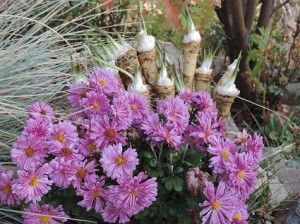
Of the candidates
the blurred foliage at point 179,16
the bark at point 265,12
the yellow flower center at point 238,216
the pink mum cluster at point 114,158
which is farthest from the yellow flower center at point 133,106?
the bark at point 265,12

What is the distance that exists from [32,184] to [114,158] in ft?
0.73

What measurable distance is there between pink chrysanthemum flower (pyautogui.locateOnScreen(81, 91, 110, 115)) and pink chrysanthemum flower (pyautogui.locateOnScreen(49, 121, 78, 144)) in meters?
0.10

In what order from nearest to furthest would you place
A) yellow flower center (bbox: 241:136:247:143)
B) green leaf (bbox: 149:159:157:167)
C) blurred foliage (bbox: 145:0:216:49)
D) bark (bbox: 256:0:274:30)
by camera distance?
green leaf (bbox: 149:159:157:167) → yellow flower center (bbox: 241:136:247:143) → blurred foliage (bbox: 145:0:216:49) → bark (bbox: 256:0:274:30)

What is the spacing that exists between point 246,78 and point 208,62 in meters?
1.36

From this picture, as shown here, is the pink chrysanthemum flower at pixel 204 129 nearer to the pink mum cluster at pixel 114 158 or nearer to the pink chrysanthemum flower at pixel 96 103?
the pink mum cluster at pixel 114 158

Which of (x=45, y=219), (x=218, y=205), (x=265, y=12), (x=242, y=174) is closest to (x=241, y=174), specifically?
(x=242, y=174)

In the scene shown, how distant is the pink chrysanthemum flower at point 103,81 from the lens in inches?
65.0

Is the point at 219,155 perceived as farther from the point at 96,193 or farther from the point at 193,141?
the point at 96,193

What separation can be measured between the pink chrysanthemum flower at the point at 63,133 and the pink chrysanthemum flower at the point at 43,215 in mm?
181

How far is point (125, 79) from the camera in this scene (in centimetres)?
204

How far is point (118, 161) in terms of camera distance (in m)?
1.45

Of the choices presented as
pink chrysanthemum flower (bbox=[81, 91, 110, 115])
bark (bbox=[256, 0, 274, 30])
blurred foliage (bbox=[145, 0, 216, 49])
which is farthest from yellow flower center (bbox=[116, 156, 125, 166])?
bark (bbox=[256, 0, 274, 30])

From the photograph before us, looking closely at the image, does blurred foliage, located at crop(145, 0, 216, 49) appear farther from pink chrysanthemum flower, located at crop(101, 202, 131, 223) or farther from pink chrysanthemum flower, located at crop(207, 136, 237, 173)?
pink chrysanthemum flower, located at crop(101, 202, 131, 223)

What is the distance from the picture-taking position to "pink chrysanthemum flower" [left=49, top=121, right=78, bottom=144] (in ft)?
4.96
